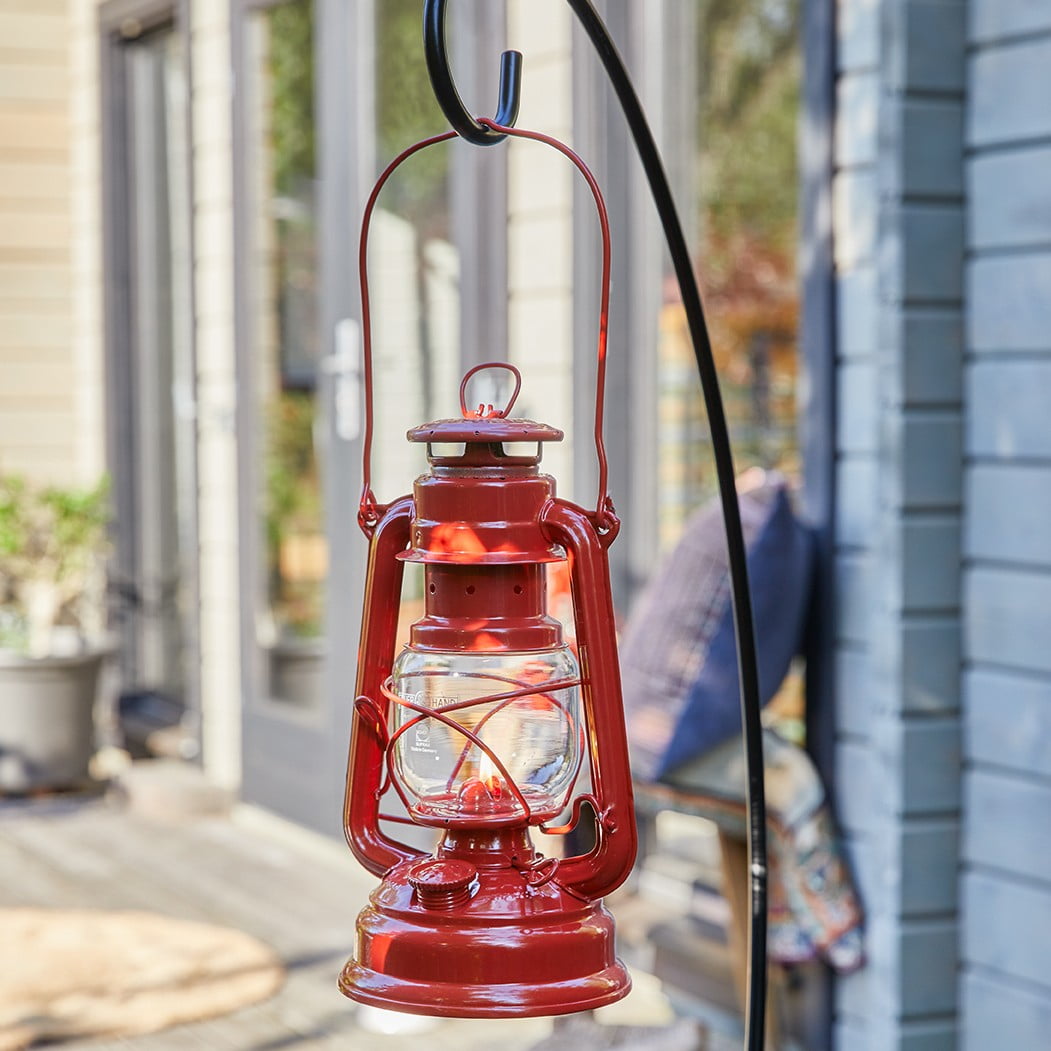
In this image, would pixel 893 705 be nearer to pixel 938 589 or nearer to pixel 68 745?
pixel 938 589

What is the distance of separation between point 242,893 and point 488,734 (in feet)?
9.08

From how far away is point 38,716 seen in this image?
4625 millimetres

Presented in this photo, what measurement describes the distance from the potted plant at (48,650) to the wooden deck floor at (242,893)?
14 centimetres

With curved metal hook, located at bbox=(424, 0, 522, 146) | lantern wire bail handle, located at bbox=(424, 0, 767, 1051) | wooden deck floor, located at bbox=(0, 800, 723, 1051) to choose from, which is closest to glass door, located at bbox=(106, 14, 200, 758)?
wooden deck floor, located at bbox=(0, 800, 723, 1051)

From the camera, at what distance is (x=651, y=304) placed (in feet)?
10.6

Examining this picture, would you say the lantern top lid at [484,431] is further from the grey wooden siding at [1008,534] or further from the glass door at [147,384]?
the glass door at [147,384]

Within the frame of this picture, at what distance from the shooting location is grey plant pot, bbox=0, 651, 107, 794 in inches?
181

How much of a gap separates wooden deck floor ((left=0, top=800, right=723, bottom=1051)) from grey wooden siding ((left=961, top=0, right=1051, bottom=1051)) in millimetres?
787

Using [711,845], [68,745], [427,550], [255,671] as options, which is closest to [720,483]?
[427,550]

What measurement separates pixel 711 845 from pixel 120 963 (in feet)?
3.82

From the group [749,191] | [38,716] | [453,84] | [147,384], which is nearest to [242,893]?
[38,716]

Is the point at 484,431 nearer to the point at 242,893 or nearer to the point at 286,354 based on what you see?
the point at 242,893

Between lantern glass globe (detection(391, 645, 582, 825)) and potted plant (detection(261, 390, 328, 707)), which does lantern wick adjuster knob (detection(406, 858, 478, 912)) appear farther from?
potted plant (detection(261, 390, 328, 707))

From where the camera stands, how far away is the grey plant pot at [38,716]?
4.61 m
